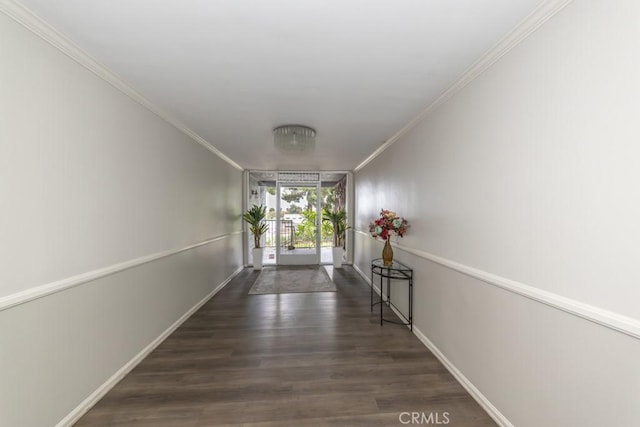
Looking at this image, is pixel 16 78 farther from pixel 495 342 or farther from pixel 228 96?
pixel 495 342

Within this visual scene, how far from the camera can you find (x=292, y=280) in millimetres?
5031

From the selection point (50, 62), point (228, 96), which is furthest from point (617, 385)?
point (50, 62)

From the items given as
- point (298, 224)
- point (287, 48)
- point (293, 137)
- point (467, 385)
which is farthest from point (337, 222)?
point (287, 48)

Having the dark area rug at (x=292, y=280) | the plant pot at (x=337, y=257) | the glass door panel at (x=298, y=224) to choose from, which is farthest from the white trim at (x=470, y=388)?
the glass door panel at (x=298, y=224)

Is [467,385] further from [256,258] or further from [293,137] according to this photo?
[256,258]

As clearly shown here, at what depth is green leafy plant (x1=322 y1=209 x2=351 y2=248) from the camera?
634 cm

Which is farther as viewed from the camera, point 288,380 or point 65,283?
point 288,380

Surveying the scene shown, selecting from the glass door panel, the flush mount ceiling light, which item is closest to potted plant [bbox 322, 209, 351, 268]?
the glass door panel

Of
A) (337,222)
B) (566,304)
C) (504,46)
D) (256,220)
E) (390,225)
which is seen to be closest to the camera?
(566,304)

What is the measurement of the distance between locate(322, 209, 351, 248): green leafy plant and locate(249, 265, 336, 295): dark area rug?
0.81 metres

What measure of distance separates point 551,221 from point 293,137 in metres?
2.43

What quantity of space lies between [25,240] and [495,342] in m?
2.81

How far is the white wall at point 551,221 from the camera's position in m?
1.03

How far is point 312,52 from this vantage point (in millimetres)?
1696
